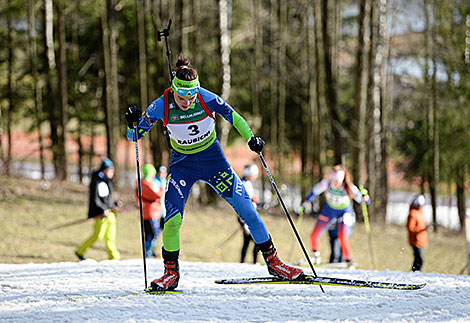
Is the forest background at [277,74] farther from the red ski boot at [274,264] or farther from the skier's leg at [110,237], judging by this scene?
the red ski boot at [274,264]

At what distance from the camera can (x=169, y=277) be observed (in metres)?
5.64

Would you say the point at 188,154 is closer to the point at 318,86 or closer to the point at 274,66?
the point at 318,86

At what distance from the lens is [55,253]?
11.6 m

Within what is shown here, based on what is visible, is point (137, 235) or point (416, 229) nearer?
point (416, 229)

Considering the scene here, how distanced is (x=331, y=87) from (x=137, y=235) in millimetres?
8535

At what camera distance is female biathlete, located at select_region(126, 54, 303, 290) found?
5.57 m

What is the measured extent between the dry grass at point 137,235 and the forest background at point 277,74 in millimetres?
1891

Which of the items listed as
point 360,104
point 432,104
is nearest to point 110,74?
point 360,104

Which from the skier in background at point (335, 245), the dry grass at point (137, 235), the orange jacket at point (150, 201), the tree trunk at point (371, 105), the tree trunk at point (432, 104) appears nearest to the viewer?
the orange jacket at point (150, 201)

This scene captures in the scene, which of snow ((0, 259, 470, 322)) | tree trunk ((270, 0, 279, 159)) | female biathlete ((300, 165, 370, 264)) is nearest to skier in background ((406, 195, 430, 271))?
female biathlete ((300, 165, 370, 264))

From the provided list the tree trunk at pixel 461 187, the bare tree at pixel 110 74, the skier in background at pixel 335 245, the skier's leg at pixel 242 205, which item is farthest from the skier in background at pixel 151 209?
the tree trunk at pixel 461 187

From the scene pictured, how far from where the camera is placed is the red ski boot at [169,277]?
219 inches

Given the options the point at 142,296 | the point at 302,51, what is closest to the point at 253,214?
the point at 142,296

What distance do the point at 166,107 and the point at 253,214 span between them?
4.62 ft
